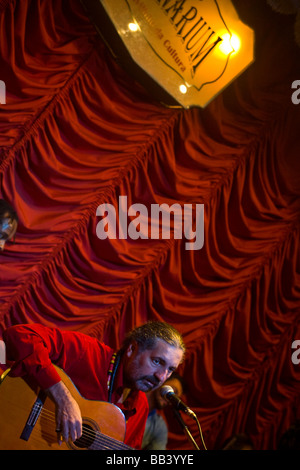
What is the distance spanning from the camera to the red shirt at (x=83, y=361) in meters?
1.97

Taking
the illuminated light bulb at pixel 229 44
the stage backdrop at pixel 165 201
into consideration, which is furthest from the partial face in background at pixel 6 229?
the illuminated light bulb at pixel 229 44

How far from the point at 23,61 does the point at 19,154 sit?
0.61 meters

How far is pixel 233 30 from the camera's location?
13.4ft

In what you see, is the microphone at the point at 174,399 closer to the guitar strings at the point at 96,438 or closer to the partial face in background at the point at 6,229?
the guitar strings at the point at 96,438

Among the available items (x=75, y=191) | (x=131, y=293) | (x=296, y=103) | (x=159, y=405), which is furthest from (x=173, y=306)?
(x=296, y=103)

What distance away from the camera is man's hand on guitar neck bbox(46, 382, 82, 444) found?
5.98 ft

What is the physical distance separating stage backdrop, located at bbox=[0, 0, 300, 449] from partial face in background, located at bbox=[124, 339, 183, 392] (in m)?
1.53

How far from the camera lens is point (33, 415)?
1867 millimetres

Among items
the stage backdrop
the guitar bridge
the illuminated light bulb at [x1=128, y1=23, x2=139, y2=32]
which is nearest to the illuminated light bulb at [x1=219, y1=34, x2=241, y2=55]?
the stage backdrop

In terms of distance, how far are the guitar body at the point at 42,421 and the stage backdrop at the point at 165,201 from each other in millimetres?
1594

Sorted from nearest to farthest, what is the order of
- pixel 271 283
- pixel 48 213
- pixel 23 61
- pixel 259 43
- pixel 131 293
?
pixel 23 61
pixel 48 213
pixel 131 293
pixel 259 43
pixel 271 283

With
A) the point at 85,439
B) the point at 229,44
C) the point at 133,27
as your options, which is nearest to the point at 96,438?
the point at 85,439

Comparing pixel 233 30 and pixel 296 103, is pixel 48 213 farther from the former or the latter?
pixel 296 103

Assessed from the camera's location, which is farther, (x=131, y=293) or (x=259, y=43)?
(x=259, y=43)
